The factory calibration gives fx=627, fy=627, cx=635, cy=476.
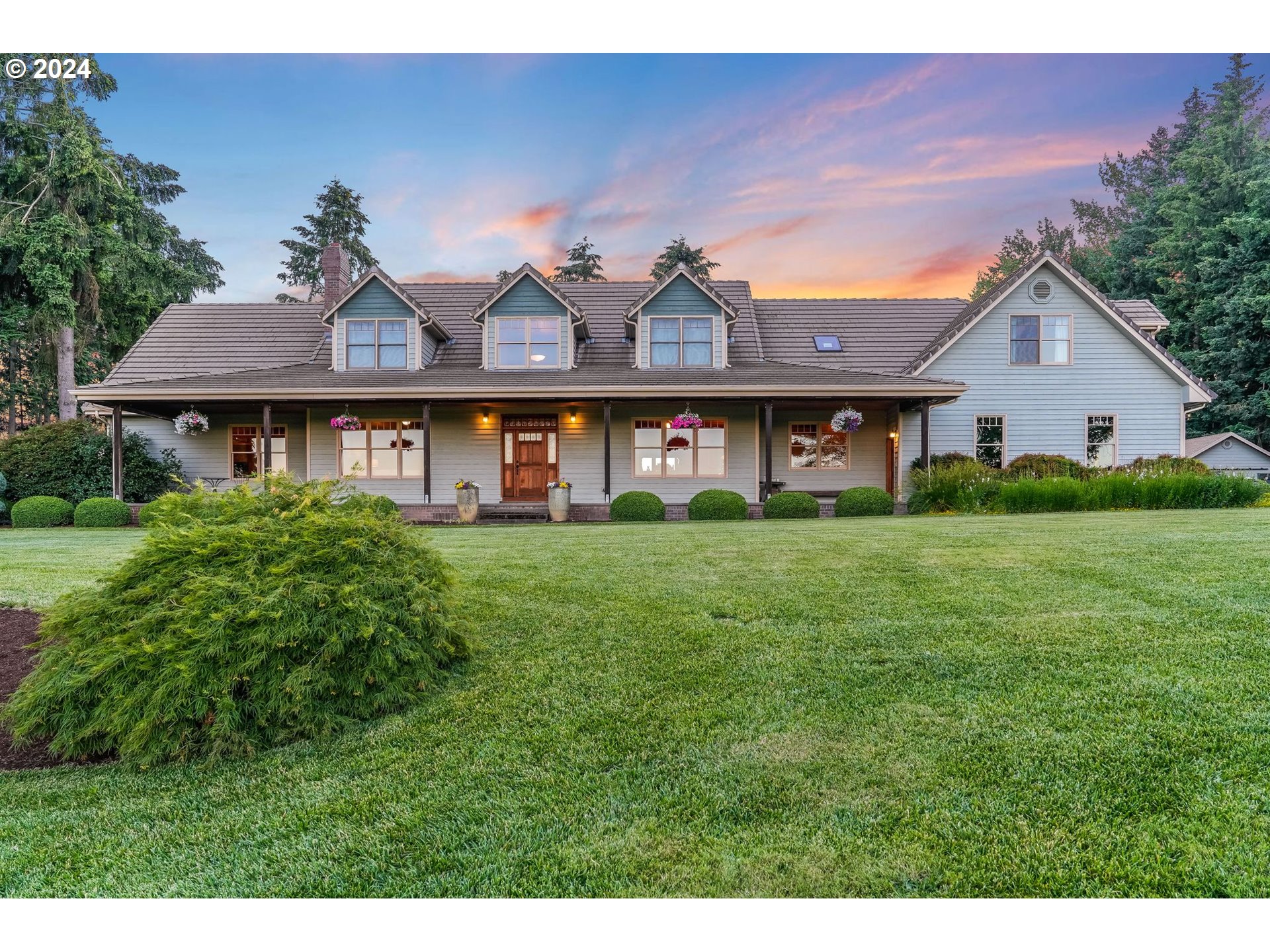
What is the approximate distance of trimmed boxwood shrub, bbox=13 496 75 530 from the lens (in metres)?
13.9

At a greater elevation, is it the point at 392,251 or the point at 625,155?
the point at 392,251

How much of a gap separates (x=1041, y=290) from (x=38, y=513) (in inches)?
997

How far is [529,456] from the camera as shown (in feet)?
57.8

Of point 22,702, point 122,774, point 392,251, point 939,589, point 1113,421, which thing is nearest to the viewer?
point 122,774

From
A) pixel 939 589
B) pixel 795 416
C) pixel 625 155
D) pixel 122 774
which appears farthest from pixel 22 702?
pixel 625 155

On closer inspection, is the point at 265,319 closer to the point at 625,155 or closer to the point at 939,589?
the point at 625,155

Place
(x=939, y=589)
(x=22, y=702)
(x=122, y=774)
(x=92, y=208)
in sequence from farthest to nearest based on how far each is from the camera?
1. (x=92, y=208)
2. (x=939, y=589)
3. (x=22, y=702)
4. (x=122, y=774)

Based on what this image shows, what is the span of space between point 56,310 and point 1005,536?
28.4 metres

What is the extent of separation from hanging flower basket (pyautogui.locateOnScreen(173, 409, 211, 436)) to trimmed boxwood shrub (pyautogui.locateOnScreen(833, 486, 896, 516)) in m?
15.9

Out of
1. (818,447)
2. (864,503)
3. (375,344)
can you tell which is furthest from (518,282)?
(864,503)

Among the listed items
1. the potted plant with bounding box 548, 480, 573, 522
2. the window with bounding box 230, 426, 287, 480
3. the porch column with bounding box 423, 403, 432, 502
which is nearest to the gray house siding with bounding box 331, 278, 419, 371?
the porch column with bounding box 423, 403, 432, 502

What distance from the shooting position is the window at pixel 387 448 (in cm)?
1736

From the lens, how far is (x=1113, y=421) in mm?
17281

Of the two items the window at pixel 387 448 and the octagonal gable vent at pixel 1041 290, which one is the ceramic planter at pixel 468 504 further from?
the octagonal gable vent at pixel 1041 290
